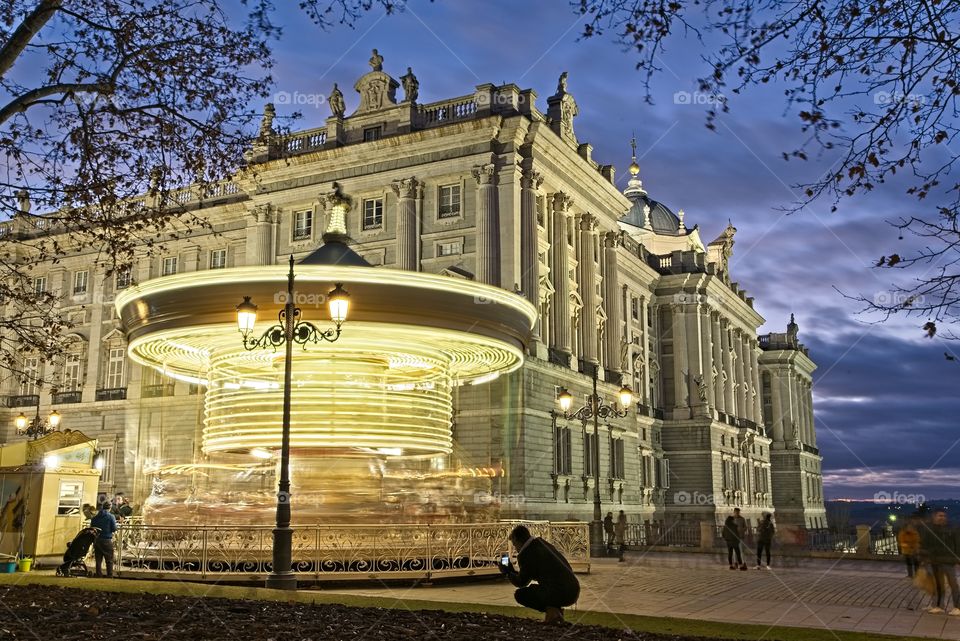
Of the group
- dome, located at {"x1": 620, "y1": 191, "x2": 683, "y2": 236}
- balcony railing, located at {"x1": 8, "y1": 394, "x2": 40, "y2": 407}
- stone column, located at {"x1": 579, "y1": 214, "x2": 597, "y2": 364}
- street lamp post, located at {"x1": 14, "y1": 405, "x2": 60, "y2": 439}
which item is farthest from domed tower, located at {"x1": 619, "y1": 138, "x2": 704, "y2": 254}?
street lamp post, located at {"x1": 14, "y1": 405, "x2": 60, "y2": 439}

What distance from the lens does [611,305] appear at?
173 ft

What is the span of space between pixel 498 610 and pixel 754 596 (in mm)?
6593

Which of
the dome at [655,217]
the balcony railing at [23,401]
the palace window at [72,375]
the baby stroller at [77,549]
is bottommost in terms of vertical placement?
the baby stroller at [77,549]

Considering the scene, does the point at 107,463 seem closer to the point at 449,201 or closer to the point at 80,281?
Answer: the point at 80,281

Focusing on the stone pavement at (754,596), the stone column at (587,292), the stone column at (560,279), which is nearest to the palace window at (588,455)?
the stone column at (587,292)

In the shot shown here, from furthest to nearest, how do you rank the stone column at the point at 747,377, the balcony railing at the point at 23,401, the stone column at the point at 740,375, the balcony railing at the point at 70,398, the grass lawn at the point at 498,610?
the stone column at the point at 747,377
the stone column at the point at 740,375
the balcony railing at the point at 23,401
the balcony railing at the point at 70,398
the grass lawn at the point at 498,610

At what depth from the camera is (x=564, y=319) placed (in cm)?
4581

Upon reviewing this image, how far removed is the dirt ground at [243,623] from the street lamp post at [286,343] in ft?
5.66

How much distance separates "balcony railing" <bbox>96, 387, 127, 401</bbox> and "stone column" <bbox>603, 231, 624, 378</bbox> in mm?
28143

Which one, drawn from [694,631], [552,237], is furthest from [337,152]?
[694,631]

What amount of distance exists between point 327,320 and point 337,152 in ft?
104

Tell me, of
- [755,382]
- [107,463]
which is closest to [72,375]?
[107,463]

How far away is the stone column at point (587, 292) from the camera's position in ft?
160

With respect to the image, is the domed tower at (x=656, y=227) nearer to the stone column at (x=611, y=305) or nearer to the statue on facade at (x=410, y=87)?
the stone column at (x=611, y=305)
